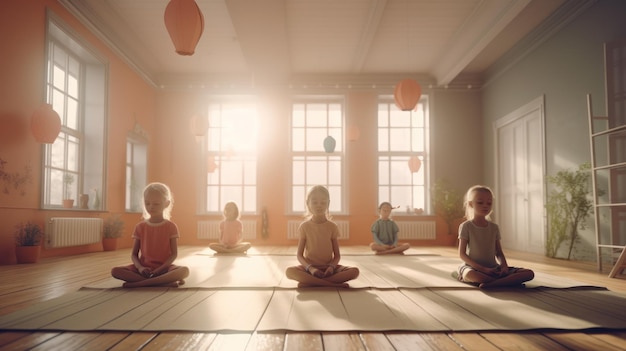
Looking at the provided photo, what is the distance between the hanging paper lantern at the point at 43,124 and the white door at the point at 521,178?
6487 mm

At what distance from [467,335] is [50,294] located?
2.54 metres

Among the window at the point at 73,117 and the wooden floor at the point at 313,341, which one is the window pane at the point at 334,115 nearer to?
the window at the point at 73,117

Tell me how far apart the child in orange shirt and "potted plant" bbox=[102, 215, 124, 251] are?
399 centimetres

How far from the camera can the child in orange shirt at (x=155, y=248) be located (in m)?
3.07

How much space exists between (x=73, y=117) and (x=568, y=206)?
22.9 ft

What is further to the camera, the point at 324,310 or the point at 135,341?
the point at 324,310

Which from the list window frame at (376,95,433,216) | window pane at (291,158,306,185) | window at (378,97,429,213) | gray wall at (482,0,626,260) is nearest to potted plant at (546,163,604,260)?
gray wall at (482,0,626,260)

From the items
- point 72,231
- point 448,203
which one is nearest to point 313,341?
point 72,231

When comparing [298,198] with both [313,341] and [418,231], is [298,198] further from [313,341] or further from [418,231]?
[313,341]

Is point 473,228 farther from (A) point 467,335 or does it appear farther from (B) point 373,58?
(B) point 373,58

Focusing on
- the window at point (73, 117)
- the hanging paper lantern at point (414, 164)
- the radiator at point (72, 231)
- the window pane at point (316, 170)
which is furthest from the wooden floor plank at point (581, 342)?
the window pane at point (316, 170)

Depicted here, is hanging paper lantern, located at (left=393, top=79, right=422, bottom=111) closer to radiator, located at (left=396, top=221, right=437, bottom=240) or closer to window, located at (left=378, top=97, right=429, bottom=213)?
window, located at (left=378, top=97, right=429, bottom=213)

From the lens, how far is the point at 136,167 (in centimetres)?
860

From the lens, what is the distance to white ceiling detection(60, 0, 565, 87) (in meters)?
6.05
